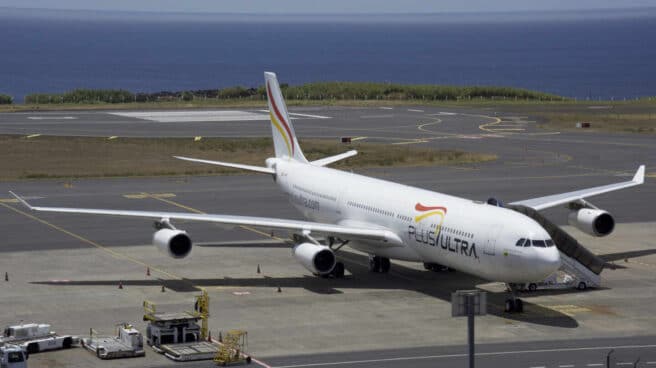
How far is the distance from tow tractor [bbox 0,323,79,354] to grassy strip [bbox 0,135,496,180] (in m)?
52.7

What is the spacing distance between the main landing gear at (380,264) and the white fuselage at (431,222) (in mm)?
916

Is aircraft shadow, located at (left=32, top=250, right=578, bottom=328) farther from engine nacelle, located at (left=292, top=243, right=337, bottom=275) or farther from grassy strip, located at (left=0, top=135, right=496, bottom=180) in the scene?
grassy strip, located at (left=0, top=135, right=496, bottom=180)

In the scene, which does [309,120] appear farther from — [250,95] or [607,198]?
[607,198]

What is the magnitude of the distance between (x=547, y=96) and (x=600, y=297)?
13614 centimetres

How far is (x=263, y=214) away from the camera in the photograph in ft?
251

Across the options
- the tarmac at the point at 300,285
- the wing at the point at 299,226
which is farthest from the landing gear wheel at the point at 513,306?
the wing at the point at 299,226

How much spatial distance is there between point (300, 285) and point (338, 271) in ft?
8.14

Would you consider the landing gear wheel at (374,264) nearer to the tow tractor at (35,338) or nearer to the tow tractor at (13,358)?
the tow tractor at (35,338)

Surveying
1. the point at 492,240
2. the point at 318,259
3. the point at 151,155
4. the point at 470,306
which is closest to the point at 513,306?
the point at 492,240

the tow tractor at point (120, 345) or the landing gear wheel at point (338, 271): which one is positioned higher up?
the landing gear wheel at point (338, 271)

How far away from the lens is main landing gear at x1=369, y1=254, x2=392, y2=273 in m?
58.4

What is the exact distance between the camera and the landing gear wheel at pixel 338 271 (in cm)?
5722

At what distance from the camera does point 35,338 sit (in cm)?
4316

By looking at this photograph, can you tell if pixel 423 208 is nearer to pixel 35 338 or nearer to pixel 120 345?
pixel 120 345
